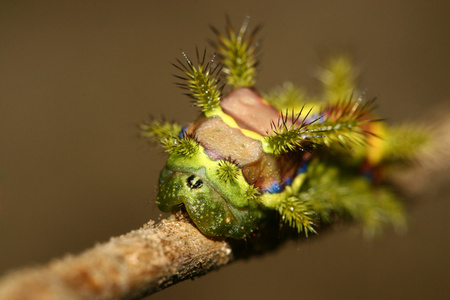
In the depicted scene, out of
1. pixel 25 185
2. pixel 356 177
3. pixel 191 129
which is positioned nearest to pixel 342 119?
pixel 191 129

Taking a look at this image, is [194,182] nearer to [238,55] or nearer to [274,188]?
[274,188]

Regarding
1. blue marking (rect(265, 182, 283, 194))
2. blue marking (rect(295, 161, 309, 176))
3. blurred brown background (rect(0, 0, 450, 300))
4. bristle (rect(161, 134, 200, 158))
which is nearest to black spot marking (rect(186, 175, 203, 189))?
bristle (rect(161, 134, 200, 158))

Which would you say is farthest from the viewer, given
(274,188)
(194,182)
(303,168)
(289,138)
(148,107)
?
(148,107)

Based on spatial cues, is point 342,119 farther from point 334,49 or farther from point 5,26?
point 5,26

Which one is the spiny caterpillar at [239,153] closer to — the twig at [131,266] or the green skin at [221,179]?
the green skin at [221,179]

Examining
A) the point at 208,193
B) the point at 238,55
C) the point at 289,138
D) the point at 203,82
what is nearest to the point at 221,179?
the point at 208,193

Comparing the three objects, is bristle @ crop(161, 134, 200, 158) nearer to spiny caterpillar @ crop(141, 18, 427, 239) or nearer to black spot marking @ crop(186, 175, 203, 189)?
spiny caterpillar @ crop(141, 18, 427, 239)

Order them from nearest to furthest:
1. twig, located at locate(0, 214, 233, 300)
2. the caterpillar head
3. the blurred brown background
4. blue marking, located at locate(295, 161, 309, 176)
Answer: twig, located at locate(0, 214, 233, 300)
the caterpillar head
blue marking, located at locate(295, 161, 309, 176)
the blurred brown background
